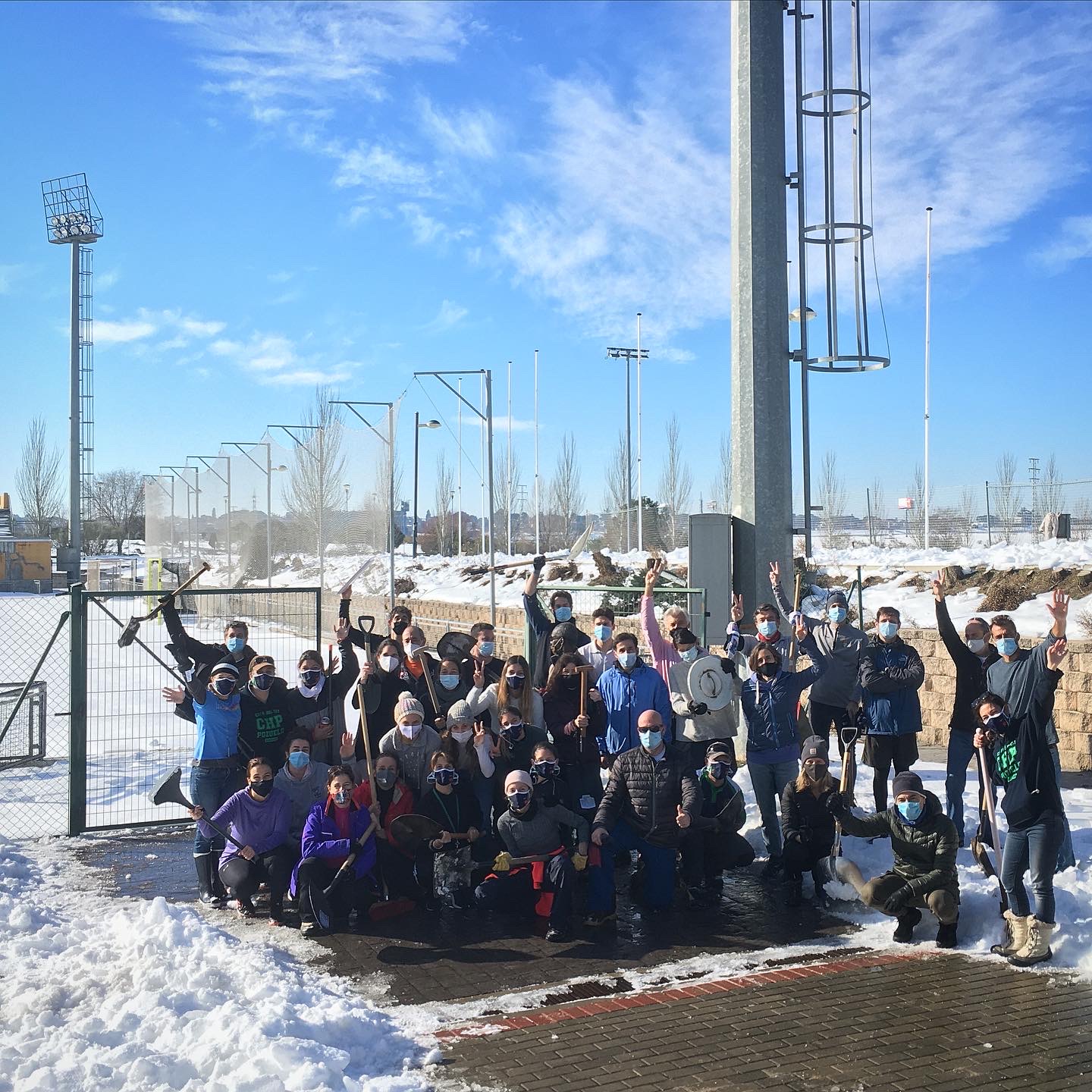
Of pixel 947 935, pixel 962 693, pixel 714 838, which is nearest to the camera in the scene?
pixel 947 935

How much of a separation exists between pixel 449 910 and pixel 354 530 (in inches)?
832

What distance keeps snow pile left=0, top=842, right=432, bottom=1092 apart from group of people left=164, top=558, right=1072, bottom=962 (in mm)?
1057

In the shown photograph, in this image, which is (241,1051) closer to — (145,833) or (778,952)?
(778,952)

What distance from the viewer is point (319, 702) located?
8711mm

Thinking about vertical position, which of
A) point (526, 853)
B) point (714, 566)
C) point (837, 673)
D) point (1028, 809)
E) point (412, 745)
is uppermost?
point (714, 566)

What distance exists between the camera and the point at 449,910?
766 cm

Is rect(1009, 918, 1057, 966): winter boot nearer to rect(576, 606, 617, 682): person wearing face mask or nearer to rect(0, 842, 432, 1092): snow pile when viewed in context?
rect(0, 842, 432, 1092): snow pile

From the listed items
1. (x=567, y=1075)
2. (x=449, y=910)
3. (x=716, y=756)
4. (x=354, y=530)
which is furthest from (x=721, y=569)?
(x=354, y=530)

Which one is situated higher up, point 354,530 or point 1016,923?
point 354,530

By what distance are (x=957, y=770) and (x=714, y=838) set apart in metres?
2.07

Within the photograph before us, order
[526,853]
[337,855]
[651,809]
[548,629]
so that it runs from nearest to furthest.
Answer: [337,855] → [526,853] → [651,809] → [548,629]

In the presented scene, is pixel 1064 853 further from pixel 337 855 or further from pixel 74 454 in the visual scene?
pixel 74 454

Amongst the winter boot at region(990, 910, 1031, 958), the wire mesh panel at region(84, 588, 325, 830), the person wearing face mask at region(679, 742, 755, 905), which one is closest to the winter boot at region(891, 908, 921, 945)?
the winter boot at region(990, 910, 1031, 958)

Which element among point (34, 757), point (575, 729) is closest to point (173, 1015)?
point (575, 729)
